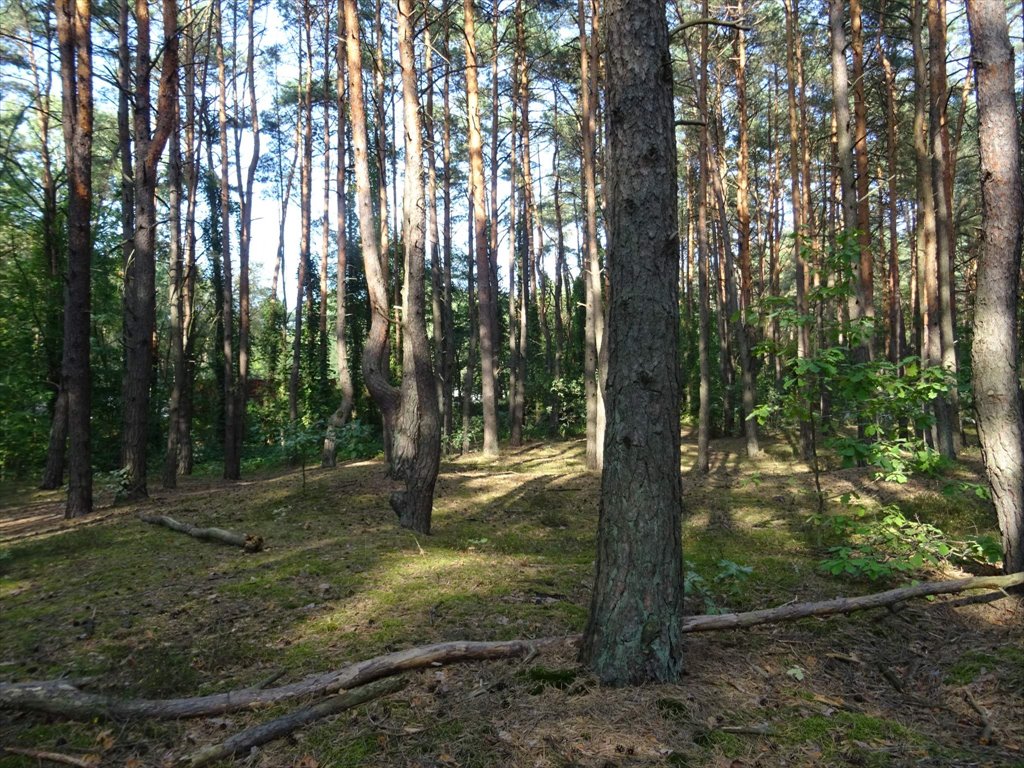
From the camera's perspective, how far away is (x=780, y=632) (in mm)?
4258

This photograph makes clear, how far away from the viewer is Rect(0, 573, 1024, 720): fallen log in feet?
10.6

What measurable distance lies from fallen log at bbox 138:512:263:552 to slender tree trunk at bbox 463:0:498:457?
9.45 meters

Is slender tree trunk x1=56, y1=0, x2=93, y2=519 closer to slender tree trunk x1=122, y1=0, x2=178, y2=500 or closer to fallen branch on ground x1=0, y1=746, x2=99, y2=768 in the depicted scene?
slender tree trunk x1=122, y1=0, x2=178, y2=500

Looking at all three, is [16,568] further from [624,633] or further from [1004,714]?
[1004,714]

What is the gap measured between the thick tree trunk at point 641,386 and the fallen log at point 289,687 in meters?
0.62

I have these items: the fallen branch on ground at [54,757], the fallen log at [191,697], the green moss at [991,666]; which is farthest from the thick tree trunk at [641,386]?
the fallen branch on ground at [54,757]

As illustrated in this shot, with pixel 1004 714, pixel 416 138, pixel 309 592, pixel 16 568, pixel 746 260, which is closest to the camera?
pixel 1004 714

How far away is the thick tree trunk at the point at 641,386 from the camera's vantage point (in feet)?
11.0

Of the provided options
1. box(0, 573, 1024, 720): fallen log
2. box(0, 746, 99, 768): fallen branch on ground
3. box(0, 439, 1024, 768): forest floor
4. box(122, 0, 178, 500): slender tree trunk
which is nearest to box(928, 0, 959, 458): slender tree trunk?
box(0, 439, 1024, 768): forest floor

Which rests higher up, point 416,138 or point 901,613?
point 416,138

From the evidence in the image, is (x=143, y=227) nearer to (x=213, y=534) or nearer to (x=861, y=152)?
(x=213, y=534)

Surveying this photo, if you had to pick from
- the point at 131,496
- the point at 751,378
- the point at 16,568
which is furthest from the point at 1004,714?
the point at 751,378

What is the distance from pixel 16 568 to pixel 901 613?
8.89 meters

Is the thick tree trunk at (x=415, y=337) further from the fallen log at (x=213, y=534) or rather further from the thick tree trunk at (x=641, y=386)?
the thick tree trunk at (x=641, y=386)
